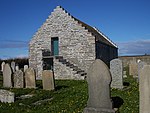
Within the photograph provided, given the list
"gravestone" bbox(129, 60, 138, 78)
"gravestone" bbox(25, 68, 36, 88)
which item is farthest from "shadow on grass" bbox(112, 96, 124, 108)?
"gravestone" bbox(129, 60, 138, 78)

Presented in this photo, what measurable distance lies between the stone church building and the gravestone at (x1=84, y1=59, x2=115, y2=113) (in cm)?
1602

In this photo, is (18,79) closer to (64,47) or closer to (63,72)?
(63,72)

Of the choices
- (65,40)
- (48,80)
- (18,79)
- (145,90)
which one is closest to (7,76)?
(18,79)

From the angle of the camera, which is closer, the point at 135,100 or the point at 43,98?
the point at 135,100

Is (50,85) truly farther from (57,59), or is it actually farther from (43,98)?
(57,59)

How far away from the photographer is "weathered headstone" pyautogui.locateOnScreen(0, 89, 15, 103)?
37.3ft

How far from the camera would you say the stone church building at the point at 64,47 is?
26189 mm

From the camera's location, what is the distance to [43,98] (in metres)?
12.4

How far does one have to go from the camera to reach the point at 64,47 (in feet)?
91.7

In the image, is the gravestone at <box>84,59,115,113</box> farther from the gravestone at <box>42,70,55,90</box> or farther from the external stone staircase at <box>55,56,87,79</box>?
the external stone staircase at <box>55,56,87,79</box>

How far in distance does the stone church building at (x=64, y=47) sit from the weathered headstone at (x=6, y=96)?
13525 millimetres

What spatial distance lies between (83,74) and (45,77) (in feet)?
34.4

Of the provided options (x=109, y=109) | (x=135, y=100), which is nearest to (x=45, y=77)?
(x=135, y=100)

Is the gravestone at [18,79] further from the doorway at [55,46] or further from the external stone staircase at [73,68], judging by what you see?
the doorway at [55,46]
